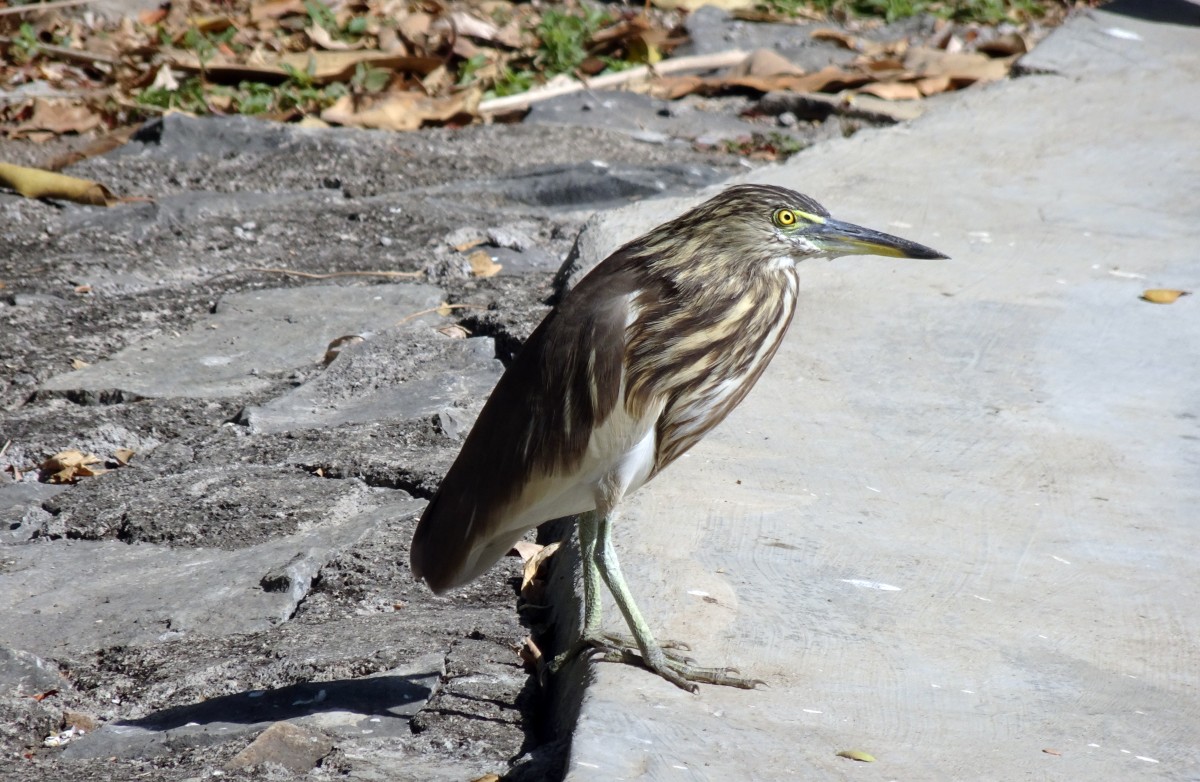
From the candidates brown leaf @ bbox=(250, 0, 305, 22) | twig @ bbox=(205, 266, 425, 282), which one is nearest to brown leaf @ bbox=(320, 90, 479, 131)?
brown leaf @ bbox=(250, 0, 305, 22)

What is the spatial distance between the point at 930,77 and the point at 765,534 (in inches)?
198

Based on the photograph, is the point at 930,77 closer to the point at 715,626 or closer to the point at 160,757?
the point at 715,626

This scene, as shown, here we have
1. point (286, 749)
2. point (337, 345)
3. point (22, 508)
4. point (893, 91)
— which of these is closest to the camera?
point (286, 749)

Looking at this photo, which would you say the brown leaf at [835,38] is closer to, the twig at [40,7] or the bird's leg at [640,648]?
the twig at [40,7]

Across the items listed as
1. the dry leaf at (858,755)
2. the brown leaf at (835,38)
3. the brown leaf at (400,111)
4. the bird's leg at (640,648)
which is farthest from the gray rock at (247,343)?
the brown leaf at (835,38)

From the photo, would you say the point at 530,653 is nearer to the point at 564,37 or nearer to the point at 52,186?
the point at 52,186

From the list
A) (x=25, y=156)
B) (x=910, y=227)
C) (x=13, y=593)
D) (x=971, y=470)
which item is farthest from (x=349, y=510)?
(x=25, y=156)

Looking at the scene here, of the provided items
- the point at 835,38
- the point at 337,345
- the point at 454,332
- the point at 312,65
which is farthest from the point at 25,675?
the point at 835,38

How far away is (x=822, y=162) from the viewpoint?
5980mm

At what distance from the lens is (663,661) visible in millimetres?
2852

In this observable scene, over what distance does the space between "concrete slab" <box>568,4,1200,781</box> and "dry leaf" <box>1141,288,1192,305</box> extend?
45 mm

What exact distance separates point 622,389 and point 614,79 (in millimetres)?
5165

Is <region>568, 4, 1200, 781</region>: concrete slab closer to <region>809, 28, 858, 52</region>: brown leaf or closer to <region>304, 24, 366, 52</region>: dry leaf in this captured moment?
<region>809, 28, 858, 52</region>: brown leaf

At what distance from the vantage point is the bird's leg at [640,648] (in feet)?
9.23
